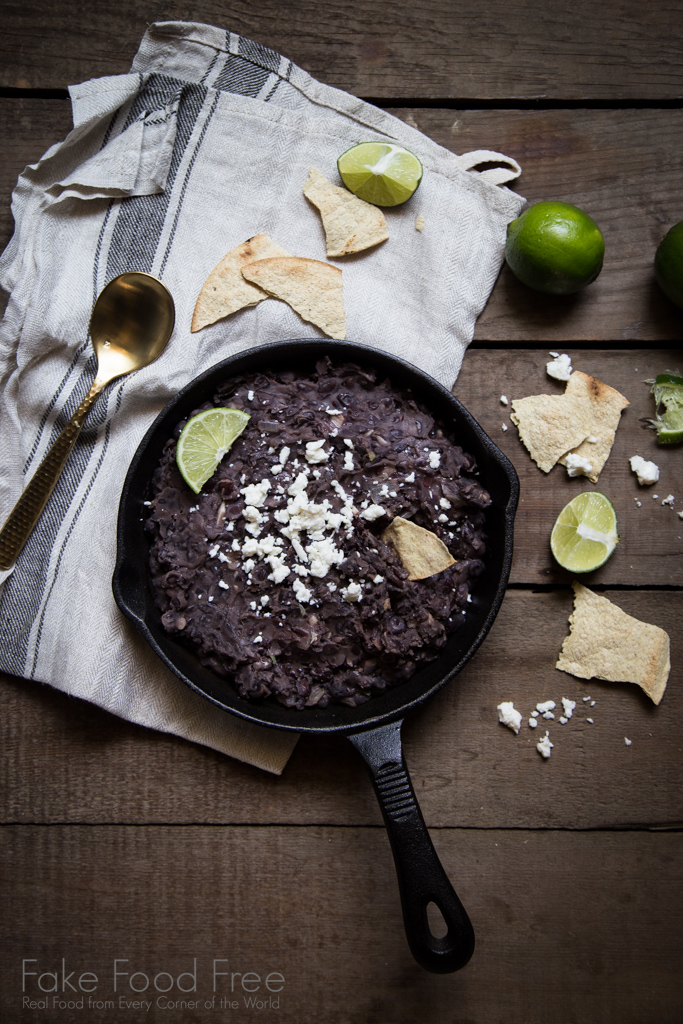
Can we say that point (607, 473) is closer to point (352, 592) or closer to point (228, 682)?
point (352, 592)

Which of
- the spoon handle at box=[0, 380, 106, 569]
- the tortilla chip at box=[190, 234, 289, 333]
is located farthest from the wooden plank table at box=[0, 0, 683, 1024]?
the tortilla chip at box=[190, 234, 289, 333]

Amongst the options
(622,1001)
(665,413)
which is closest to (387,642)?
(665,413)

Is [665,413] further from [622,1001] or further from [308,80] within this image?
[622,1001]

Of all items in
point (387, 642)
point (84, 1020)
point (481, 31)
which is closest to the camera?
point (387, 642)

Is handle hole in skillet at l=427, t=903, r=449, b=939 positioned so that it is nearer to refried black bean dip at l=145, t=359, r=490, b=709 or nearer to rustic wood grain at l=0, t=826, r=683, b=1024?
rustic wood grain at l=0, t=826, r=683, b=1024

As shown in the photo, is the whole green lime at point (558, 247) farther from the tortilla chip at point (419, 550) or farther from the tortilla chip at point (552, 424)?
the tortilla chip at point (419, 550)
